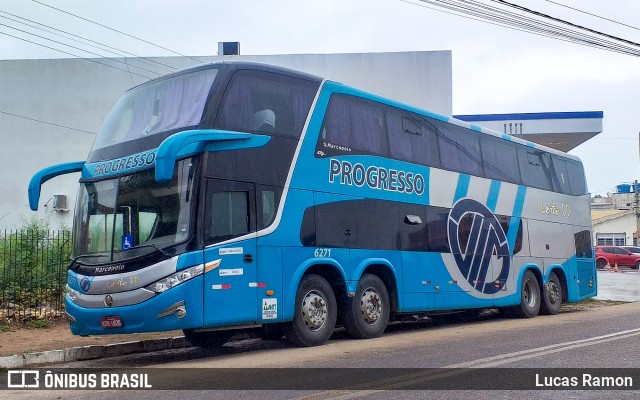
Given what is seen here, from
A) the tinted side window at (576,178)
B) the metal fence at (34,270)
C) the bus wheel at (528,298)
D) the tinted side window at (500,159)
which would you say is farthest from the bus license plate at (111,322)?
the tinted side window at (576,178)

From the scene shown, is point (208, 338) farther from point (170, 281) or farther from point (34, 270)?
point (34, 270)

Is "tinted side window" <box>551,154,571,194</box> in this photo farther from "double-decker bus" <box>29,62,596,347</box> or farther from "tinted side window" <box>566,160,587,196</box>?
Result: "double-decker bus" <box>29,62,596,347</box>

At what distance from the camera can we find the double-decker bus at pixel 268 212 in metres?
10.2

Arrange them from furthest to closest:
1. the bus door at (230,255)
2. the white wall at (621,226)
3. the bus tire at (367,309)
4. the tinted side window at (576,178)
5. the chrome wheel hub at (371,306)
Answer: the white wall at (621,226) < the tinted side window at (576,178) < the chrome wheel hub at (371,306) < the bus tire at (367,309) < the bus door at (230,255)

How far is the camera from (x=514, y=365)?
9.09 metres

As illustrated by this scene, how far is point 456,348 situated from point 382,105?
16.5 feet

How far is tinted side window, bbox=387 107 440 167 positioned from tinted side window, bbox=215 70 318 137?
2.27 meters

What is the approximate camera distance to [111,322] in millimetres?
10258

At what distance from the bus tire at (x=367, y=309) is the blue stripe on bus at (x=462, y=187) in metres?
3.09

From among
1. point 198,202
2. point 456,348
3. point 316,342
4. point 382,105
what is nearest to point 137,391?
point 198,202

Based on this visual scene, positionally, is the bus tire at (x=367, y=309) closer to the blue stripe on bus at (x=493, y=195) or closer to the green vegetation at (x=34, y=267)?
the blue stripe on bus at (x=493, y=195)

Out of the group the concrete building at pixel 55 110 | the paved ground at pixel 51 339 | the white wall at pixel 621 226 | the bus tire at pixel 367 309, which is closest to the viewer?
the paved ground at pixel 51 339

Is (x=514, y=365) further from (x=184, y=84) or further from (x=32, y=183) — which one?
(x=32, y=183)

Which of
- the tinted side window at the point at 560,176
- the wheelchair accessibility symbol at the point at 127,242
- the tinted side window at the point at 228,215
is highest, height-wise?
the tinted side window at the point at 560,176
